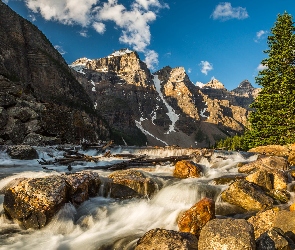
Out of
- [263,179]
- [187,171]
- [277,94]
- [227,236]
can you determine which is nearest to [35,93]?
[277,94]

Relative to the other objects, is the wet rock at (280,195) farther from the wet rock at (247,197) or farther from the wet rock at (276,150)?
the wet rock at (276,150)

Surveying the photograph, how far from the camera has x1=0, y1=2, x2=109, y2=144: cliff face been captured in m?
41.3

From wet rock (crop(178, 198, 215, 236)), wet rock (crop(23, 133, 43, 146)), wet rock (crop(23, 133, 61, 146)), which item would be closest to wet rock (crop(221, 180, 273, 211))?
wet rock (crop(178, 198, 215, 236))

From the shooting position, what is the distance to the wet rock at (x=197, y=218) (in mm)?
8180

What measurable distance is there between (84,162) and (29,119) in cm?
2582

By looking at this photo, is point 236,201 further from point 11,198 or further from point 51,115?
point 51,115

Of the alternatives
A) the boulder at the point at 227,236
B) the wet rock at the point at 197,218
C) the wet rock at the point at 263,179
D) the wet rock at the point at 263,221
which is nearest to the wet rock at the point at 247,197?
the wet rock at the point at 263,179

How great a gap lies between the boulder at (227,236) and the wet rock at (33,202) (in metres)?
5.46

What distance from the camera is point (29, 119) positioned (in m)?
42.8

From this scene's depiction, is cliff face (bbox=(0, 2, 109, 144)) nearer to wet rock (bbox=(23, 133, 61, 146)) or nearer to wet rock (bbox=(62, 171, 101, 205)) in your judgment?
wet rock (bbox=(23, 133, 61, 146))

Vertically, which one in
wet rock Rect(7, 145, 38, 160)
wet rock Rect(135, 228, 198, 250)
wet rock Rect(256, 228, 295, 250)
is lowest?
wet rock Rect(135, 228, 198, 250)

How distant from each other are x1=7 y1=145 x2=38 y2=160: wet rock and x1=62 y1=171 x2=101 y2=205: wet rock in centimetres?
1454

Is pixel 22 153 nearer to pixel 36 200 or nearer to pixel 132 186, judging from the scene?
pixel 132 186

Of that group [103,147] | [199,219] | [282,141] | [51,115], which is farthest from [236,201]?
[51,115]
